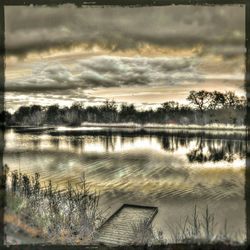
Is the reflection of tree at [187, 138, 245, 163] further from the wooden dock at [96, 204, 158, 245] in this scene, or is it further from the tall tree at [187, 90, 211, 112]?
the wooden dock at [96, 204, 158, 245]

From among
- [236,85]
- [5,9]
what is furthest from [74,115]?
[236,85]

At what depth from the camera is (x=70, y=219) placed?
7352mm

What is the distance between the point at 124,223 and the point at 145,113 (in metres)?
2.45

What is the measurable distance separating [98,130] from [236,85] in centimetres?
285

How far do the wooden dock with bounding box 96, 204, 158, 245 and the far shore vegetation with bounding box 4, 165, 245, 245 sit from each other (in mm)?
106

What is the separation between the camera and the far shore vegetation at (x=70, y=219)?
6879 millimetres

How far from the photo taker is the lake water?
8031 mm

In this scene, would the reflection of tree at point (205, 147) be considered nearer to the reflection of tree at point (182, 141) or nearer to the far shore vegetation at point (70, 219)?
the reflection of tree at point (182, 141)

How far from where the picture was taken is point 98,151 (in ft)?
30.6

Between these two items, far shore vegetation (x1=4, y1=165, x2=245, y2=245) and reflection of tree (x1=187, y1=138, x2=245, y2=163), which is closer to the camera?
far shore vegetation (x1=4, y1=165, x2=245, y2=245)

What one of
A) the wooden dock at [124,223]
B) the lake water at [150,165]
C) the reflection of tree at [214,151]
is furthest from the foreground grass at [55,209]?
the reflection of tree at [214,151]

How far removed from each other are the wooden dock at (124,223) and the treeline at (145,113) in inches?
72.5

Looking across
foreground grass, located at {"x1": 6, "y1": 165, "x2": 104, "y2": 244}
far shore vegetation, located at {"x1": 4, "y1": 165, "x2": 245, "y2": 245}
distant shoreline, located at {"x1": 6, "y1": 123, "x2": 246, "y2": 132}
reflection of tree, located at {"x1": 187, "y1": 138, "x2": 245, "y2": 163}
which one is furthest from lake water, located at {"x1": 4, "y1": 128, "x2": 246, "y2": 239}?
foreground grass, located at {"x1": 6, "y1": 165, "x2": 104, "y2": 244}

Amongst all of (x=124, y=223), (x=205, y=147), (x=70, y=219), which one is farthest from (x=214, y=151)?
Answer: (x=70, y=219)
